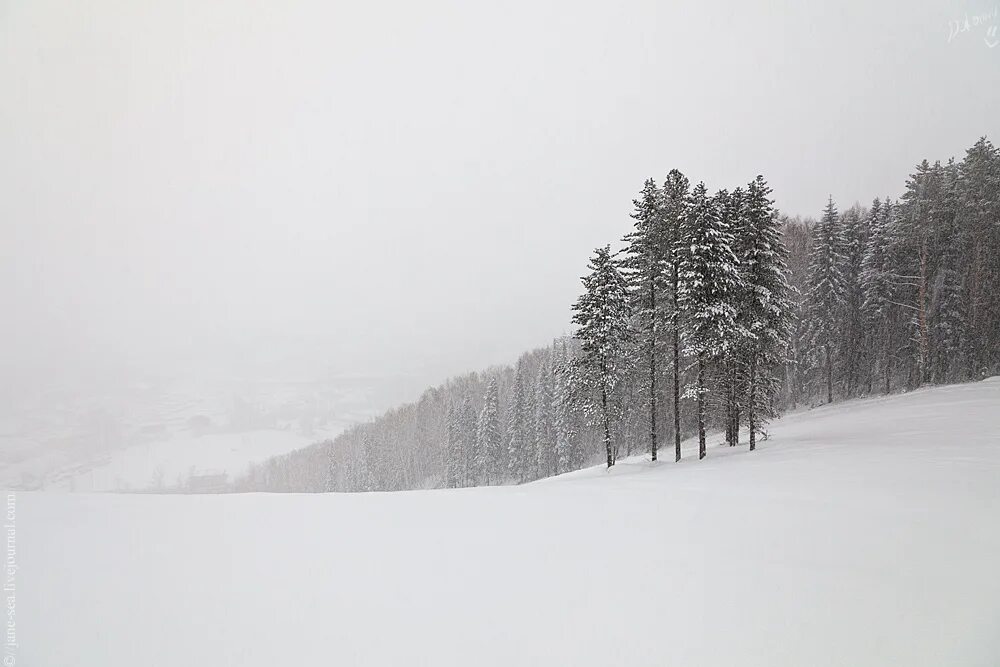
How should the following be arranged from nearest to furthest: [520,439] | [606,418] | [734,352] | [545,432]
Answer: [734,352] → [606,418] → [545,432] → [520,439]

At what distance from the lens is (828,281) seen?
36000mm

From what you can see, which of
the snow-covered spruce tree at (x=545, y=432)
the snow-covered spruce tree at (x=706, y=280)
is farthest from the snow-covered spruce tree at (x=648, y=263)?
the snow-covered spruce tree at (x=545, y=432)

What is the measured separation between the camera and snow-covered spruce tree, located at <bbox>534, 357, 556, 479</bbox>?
53562 mm

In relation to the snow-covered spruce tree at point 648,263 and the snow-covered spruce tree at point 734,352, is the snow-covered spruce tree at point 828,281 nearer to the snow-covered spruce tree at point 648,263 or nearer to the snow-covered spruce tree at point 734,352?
the snow-covered spruce tree at point 734,352

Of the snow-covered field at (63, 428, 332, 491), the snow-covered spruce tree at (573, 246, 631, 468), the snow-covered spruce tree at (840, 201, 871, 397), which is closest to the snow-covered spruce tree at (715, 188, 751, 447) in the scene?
the snow-covered spruce tree at (573, 246, 631, 468)

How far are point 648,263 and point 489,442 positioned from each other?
41.6 metres

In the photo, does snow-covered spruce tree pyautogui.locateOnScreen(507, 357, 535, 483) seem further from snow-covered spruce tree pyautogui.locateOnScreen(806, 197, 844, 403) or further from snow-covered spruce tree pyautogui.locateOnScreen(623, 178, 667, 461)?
snow-covered spruce tree pyautogui.locateOnScreen(623, 178, 667, 461)

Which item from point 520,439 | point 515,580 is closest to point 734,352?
point 515,580

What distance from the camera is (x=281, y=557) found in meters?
5.20

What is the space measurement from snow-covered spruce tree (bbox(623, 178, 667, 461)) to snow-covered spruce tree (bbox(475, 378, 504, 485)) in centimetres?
3678

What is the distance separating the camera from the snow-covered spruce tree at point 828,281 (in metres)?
36.0

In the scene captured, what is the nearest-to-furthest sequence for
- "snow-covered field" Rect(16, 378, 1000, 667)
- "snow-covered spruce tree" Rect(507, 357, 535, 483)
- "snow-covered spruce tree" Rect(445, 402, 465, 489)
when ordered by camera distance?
"snow-covered field" Rect(16, 378, 1000, 667), "snow-covered spruce tree" Rect(507, 357, 535, 483), "snow-covered spruce tree" Rect(445, 402, 465, 489)

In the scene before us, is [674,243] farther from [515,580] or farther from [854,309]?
[854,309]

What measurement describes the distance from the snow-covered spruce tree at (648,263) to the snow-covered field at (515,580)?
561 inches
